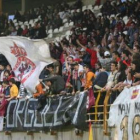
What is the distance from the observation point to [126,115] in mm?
13633

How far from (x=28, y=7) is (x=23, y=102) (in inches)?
770

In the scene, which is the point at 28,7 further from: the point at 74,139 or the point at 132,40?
the point at 74,139

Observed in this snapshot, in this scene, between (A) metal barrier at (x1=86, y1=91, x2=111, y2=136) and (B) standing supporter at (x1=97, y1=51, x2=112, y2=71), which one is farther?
(B) standing supporter at (x1=97, y1=51, x2=112, y2=71)

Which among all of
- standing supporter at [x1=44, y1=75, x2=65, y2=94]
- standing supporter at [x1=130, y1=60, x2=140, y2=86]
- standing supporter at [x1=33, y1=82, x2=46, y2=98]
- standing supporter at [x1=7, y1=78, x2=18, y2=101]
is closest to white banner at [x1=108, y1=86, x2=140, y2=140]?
standing supporter at [x1=130, y1=60, x2=140, y2=86]

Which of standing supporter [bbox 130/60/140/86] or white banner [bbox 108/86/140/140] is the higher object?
standing supporter [bbox 130/60/140/86]

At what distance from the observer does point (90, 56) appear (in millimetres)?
20625

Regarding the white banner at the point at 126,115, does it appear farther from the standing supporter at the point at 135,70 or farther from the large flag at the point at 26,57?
the large flag at the point at 26,57

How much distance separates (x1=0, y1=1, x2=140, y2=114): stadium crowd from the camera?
15.0m

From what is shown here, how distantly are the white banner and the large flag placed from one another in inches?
188

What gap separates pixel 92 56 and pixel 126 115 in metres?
6.96

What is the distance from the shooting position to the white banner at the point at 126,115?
13.1 meters

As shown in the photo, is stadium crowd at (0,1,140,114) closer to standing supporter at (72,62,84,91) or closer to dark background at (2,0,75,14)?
standing supporter at (72,62,84,91)

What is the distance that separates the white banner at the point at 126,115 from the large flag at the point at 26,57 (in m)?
4.77

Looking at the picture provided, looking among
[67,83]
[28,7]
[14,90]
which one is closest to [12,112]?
[14,90]
